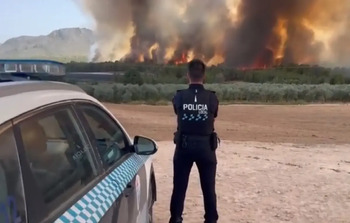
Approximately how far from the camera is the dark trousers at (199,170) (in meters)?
4.63

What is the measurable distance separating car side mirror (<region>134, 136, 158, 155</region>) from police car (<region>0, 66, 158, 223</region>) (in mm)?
101

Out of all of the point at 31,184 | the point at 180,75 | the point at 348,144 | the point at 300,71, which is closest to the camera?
the point at 31,184

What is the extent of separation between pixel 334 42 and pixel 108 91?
1282 inches

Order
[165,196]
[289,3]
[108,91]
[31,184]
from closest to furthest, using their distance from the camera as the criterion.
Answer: [31,184], [165,196], [108,91], [289,3]

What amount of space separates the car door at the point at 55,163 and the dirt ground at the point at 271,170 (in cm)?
294

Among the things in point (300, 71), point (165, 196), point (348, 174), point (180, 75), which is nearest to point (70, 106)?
point (165, 196)

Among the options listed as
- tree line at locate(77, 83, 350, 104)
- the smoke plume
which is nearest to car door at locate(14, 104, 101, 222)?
tree line at locate(77, 83, 350, 104)

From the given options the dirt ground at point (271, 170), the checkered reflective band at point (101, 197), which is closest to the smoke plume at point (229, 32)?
→ the dirt ground at point (271, 170)

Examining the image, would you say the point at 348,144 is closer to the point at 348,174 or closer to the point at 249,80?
the point at 348,174

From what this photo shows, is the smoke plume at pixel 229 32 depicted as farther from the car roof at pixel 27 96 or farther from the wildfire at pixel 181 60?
the car roof at pixel 27 96

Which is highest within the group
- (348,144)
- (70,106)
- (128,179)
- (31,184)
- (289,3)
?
(289,3)

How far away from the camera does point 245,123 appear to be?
1627cm

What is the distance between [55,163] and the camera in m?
2.38

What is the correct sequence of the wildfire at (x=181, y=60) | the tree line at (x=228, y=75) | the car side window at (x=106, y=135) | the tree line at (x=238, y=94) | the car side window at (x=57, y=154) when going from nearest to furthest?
the car side window at (x=57, y=154)
the car side window at (x=106, y=135)
the tree line at (x=238, y=94)
the tree line at (x=228, y=75)
the wildfire at (x=181, y=60)
